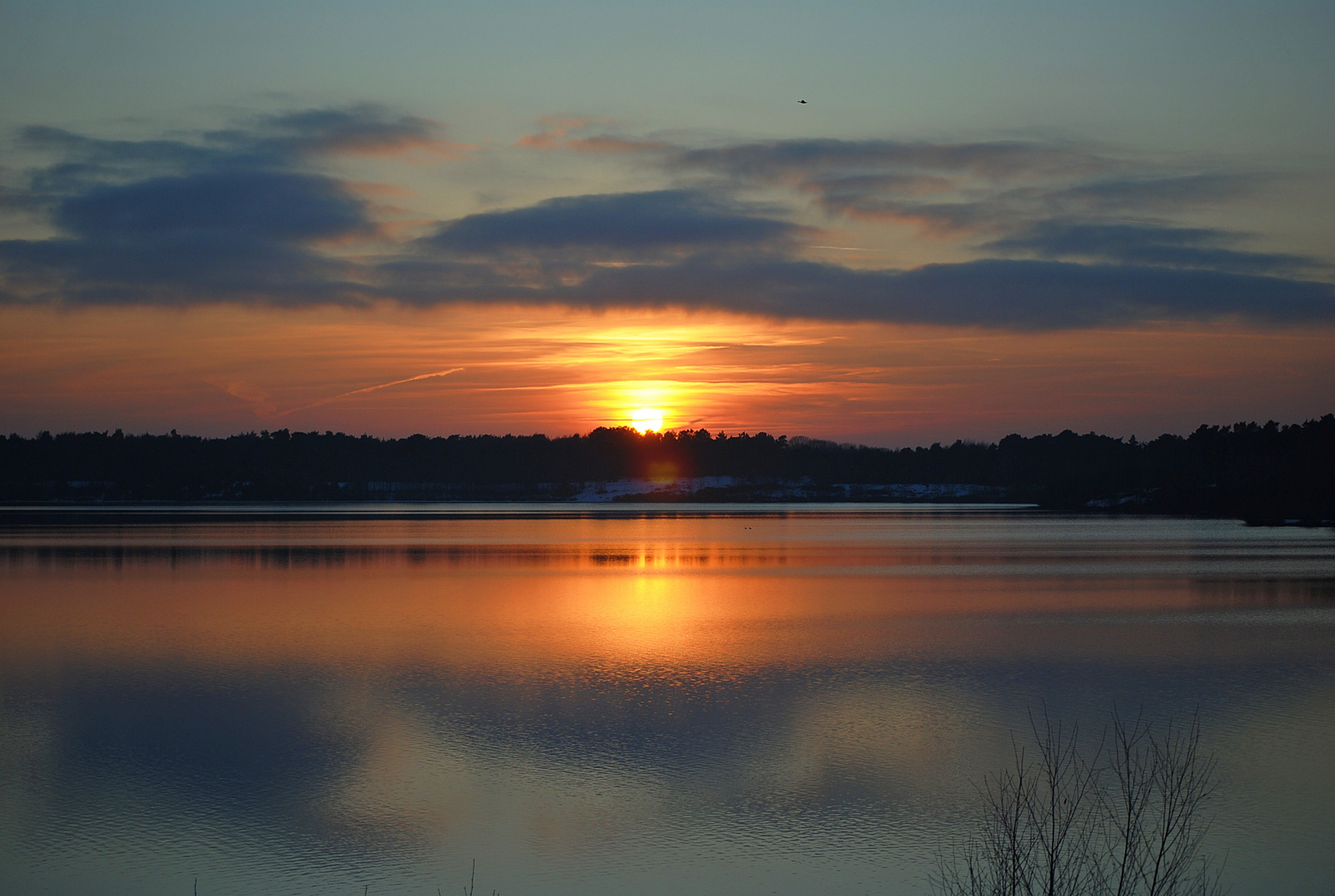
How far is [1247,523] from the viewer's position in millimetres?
48844

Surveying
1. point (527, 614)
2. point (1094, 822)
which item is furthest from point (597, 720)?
point (527, 614)

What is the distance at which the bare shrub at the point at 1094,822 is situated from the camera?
5.66 m

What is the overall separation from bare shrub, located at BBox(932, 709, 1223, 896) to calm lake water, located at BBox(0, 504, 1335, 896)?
190 mm

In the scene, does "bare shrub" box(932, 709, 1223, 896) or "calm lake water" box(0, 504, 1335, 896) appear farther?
"calm lake water" box(0, 504, 1335, 896)

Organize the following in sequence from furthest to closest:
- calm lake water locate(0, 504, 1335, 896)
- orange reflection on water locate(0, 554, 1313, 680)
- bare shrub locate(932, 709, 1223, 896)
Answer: orange reflection on water locate(0, 554, 1313, 680) → calm lake water locate(0, 504, 1335, 896) → bare shrub locate(932, 709, 1223, 896)

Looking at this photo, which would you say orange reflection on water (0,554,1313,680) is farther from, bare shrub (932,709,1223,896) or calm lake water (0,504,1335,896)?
bare shrub (932,709,1223,896)

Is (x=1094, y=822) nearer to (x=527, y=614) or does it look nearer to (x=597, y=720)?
(x=597, y=720)

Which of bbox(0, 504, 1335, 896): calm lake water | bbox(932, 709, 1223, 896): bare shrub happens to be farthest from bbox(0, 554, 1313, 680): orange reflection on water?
bbox(932, 709, 1223, 896): bare shrub

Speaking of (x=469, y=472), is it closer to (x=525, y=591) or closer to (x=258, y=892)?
(x=525, y=591)

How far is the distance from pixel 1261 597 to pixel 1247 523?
3365 centimetres

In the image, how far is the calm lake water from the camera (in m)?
6.48

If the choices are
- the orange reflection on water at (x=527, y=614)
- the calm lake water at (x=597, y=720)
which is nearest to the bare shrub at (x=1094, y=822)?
the calm lake water at (x=597, y=720)

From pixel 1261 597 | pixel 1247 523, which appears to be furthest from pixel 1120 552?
pixel 1247 523

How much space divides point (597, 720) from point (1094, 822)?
4.26m
